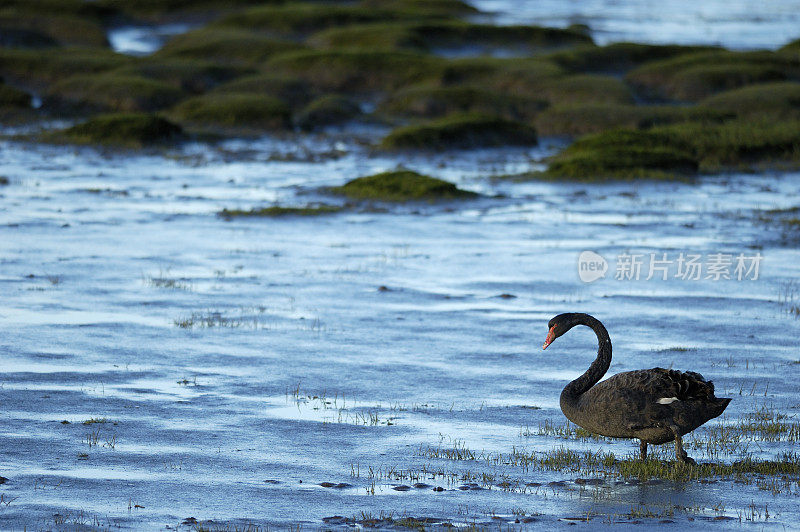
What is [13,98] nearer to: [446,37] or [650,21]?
[446,37]

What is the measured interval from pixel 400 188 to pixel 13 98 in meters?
25.7

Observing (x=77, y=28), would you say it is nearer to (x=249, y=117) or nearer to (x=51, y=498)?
(x=249, y=117)

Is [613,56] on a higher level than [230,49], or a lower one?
lower

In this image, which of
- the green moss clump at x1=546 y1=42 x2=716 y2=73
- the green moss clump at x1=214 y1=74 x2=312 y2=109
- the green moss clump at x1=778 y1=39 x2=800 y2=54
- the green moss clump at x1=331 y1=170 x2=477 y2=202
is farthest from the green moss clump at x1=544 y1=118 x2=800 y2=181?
the green moss clump at x1=778 y1=39 x2=800 y2=54

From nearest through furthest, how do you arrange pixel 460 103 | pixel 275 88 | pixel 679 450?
pixel 679 450 < pixel 460 103 < pixel 275 88

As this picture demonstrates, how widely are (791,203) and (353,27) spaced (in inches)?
1856


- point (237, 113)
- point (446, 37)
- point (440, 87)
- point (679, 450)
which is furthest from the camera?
point (446, 37)

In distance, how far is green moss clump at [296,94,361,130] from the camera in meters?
51.6

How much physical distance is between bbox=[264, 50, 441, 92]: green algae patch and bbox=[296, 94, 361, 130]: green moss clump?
7.31 m

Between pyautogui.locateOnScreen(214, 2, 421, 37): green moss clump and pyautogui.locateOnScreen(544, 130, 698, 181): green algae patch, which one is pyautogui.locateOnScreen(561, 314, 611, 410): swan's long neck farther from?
pyautogui.locateOnScreen(214, 2, 421, 37): green moss clump

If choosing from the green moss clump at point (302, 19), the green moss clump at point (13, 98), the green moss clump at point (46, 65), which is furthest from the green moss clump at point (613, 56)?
the green moss clump at point (13, 98)

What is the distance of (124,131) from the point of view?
45312 millimetres

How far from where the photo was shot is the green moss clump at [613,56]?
66.7 meters

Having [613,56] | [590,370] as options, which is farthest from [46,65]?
[590,370]
